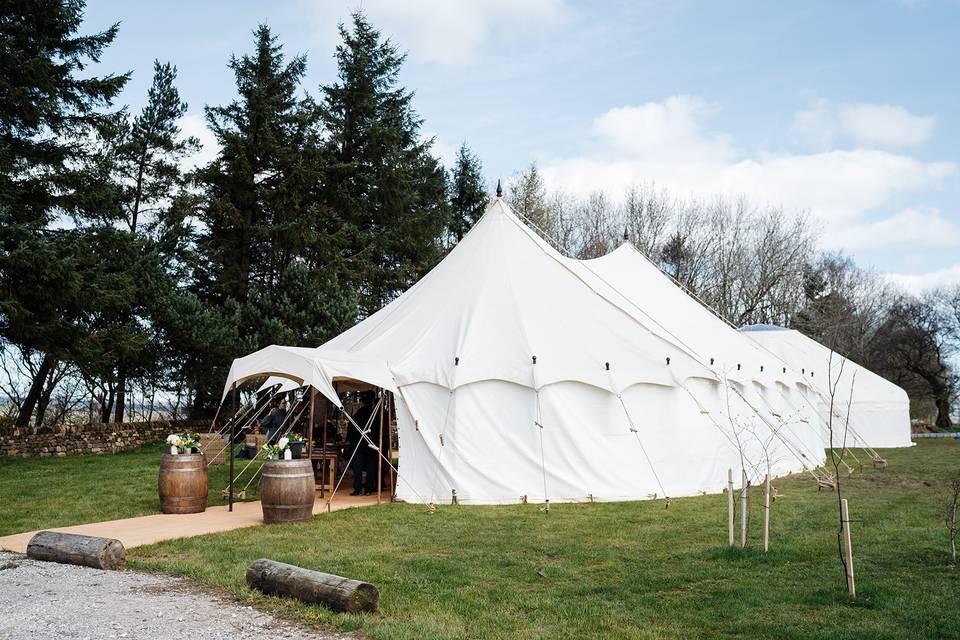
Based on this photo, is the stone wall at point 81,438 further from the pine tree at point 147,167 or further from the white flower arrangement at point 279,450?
the white flower arrangement at point 279,450

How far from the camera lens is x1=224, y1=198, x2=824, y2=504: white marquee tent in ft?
34.0

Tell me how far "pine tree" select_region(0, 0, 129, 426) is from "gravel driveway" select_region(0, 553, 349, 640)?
10237 millimetres

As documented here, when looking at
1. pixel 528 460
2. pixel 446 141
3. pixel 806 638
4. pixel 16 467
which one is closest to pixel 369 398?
pixel 528 460

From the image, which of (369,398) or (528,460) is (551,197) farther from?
(528,460)

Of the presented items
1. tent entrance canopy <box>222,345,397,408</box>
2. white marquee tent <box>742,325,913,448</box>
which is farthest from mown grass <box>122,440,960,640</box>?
white marquee tent <box>742,325,913,448</box>

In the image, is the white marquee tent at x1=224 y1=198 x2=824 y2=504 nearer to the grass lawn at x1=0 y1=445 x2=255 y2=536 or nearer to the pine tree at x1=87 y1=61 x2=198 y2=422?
the grass lawn at x1=0 y1=445 x2=255 y2=536

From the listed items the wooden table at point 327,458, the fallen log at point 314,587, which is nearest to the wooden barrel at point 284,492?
the wooden table at point 327,458

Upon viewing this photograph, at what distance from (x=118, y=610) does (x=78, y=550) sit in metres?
1.72

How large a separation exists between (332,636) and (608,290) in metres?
9.61

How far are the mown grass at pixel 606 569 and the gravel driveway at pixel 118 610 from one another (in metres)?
0.24

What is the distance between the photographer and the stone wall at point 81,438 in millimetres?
16156

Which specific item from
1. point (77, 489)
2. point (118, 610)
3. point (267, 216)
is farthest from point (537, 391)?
point (267, 216)

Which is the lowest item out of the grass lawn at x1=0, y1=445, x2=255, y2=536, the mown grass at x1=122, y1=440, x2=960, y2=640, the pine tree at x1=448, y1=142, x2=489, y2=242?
the grass lawn at x1=0, y1=445, x2=255, y2=536

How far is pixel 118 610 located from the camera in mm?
5004
